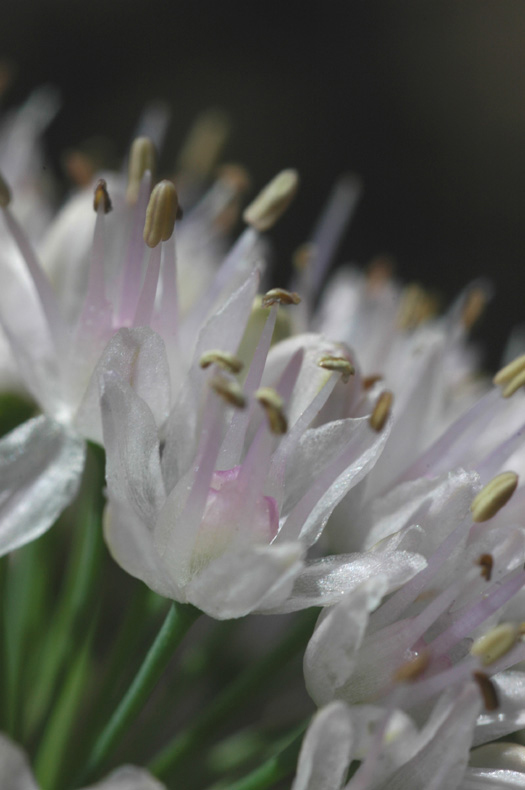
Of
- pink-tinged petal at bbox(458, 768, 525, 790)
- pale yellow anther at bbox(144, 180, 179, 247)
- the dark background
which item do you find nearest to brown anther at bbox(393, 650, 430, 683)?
pink-tinged petal at bbox(458, 768, 525, 790)

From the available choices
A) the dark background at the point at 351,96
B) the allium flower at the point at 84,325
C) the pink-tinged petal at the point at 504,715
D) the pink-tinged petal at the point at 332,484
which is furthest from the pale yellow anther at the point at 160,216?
the dark background at the point at 351,96

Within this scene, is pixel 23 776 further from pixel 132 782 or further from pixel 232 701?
pixel 232 701

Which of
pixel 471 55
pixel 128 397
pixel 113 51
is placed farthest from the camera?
pixel 471 55

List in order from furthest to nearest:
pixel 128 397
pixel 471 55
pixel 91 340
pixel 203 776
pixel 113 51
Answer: pixel 471 55 → pixel 113 51 → pixel 203 776 → pixel 91 340 → pixel 128 397

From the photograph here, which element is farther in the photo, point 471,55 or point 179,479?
point 471,55

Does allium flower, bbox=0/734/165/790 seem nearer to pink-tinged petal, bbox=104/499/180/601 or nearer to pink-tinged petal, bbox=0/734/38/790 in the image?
pink-tinged petal, bbox=0/734/38/790

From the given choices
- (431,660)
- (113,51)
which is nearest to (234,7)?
(113,51)

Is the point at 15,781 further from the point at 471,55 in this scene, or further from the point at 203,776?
the point at 471,55
